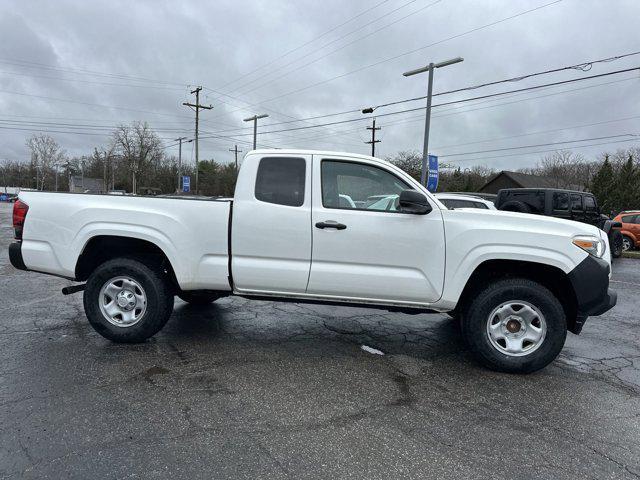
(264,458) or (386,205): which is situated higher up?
(386,205)

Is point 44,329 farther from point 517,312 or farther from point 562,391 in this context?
point 562,391

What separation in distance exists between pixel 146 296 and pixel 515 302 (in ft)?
11.8

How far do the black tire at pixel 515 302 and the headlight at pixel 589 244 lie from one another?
0.49 metres

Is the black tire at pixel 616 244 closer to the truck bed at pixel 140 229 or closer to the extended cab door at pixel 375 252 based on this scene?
the extended cab door at pixel 375 252

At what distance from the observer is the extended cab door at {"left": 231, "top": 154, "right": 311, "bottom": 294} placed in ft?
13.6

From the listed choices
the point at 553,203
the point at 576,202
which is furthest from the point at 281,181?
the point at 576,202

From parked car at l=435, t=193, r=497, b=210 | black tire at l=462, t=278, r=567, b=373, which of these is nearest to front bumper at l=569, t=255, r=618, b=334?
black tire at l=462, t=278, r=567, b=373

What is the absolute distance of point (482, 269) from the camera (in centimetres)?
427

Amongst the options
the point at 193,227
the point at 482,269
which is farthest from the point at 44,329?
the point at 482,269

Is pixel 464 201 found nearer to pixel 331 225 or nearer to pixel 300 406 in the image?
pixel 331 225

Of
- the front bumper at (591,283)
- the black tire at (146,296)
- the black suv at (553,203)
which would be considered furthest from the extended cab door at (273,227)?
the black suv at (553,203)

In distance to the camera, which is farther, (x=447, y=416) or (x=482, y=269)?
(x=482, y=269)

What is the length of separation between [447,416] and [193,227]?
282 centimetres

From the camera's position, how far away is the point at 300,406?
11.0 feet
